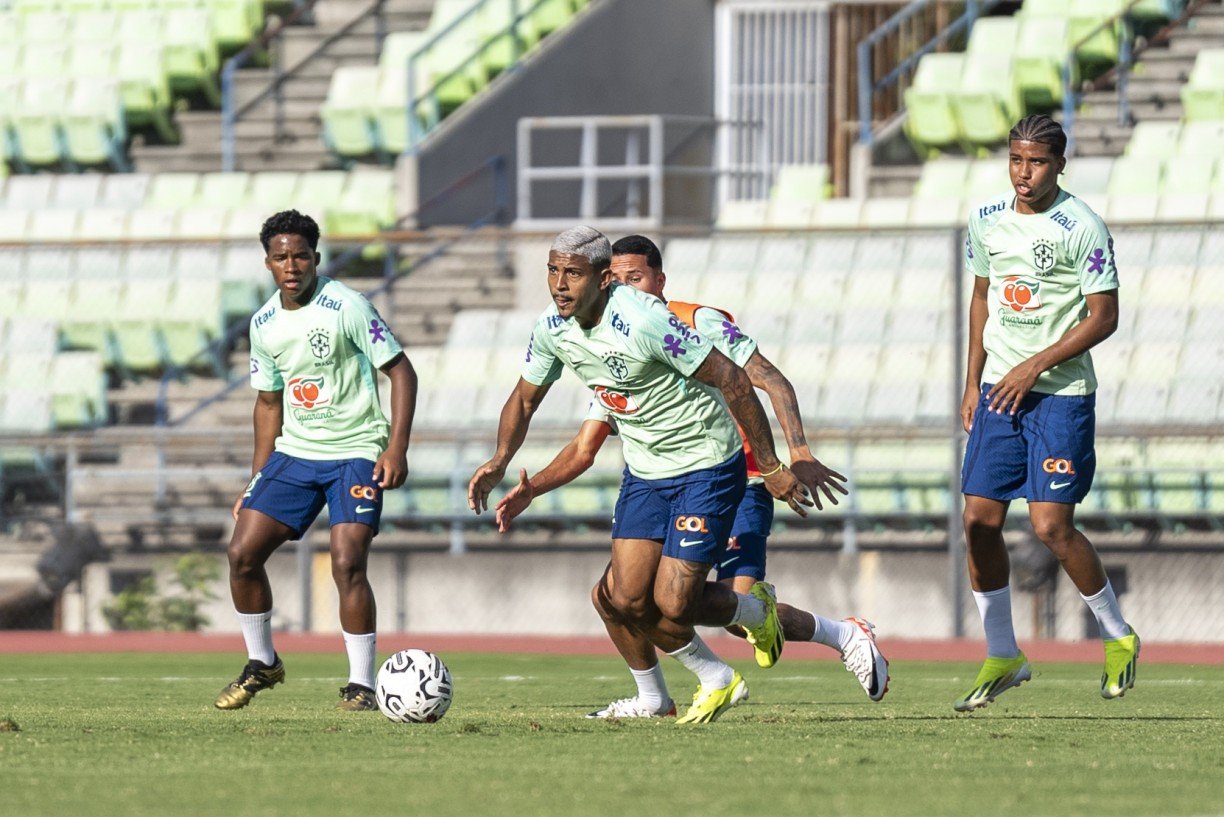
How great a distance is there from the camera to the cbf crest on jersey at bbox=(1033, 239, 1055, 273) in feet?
28.0

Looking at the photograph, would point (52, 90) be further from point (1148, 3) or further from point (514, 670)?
point (514, 670)

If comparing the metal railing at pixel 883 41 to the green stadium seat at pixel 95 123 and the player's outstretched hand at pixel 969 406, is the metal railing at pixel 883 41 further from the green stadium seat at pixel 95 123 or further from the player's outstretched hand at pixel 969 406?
the player's outstretched hand at pixel 969 406

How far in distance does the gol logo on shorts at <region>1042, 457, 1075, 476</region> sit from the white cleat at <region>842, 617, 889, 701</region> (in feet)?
3.03

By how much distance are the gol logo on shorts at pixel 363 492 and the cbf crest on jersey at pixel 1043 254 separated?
8.99 feet

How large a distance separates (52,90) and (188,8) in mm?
1811

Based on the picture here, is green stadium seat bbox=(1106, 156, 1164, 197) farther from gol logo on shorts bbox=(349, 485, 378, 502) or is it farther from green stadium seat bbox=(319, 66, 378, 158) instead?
gol logo on shorts bbox=(349, 485, 378, 502)

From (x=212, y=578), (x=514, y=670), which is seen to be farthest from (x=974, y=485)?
(x=212, y=578)

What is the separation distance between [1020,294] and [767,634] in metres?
1.53

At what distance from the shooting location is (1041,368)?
8375mm

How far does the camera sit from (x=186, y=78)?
79.3 ft

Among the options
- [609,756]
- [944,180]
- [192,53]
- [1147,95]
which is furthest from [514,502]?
[192,53]

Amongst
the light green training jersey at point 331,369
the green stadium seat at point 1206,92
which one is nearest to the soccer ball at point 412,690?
the light green training jersey at point 331,369

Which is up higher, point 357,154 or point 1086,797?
point 357,154

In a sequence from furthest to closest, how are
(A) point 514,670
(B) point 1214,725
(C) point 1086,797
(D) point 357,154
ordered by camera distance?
(D) point 357,154 < (A) point 514,670 < (B) point 1214,725 < (C) point 1086,797
